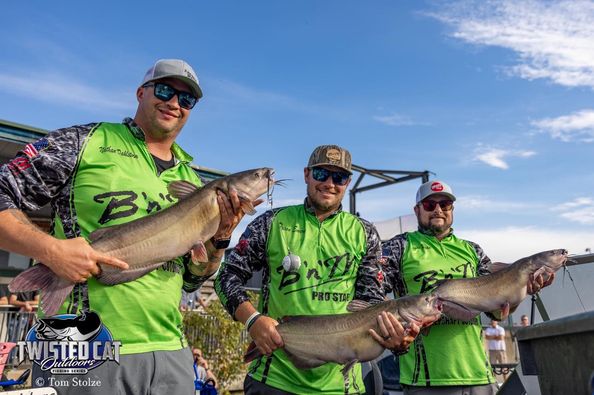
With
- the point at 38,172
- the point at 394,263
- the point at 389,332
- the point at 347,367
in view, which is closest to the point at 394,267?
the point at 394,263

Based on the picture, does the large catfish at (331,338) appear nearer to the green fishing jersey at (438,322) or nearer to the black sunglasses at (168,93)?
the green fishing jersey at (438,322)

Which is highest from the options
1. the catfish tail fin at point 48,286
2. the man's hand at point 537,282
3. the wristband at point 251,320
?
the catfish tail fin at point 48,286

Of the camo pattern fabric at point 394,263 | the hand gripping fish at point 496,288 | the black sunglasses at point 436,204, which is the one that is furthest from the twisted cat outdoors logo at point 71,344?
the black sunglasses at point 436,204

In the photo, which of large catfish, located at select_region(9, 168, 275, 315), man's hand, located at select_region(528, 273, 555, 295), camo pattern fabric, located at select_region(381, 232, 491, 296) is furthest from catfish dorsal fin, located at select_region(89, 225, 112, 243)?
man's hand, located at select_region(528, 273, 555, 295)

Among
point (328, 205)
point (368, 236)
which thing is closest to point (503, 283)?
point (368, 236)

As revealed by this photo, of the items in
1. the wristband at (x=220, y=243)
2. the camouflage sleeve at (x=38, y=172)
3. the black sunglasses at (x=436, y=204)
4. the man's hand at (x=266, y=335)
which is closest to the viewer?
the camouflage sleeve at (x=38, y=172)

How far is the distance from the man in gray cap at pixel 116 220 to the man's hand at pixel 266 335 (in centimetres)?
81

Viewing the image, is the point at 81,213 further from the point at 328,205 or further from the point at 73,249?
the point at 328,205

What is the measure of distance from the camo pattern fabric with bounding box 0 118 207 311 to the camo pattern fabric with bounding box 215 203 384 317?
5.61 ft

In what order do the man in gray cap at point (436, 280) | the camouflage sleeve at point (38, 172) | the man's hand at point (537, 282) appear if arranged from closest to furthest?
1. the camouflage sleeve at point (38, 172)
2. the man in gray cap at point (436, 280)
3. the man's hand at point (537, 282)

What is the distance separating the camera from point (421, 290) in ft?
17.8

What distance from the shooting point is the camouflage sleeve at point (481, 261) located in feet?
19.4

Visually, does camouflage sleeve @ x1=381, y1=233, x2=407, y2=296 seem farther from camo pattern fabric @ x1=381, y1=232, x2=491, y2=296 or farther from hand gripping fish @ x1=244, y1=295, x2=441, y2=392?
hand gripping fish @ x1=244, y1=295, x2=441, y2=392

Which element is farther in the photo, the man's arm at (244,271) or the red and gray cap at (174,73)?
→ the man's arm at (244,271)
